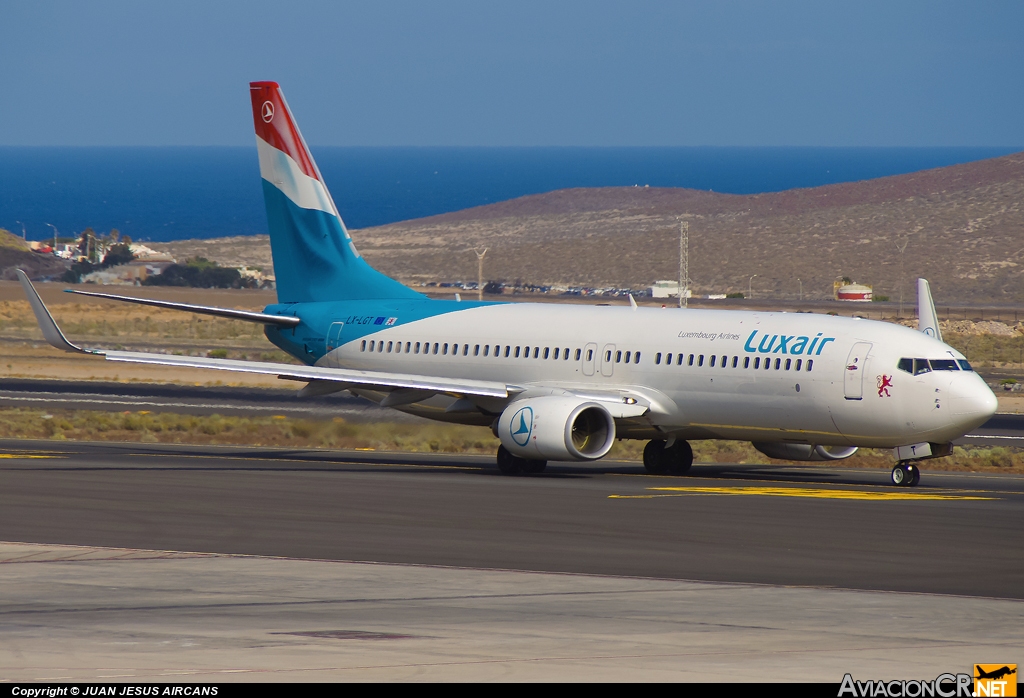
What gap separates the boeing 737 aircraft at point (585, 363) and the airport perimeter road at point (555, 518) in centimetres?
118

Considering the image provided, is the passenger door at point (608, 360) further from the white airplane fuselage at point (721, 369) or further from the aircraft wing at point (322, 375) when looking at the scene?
the aircraft wing at point (322, 375)

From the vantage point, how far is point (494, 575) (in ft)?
72.3

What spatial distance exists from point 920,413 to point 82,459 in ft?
66.9

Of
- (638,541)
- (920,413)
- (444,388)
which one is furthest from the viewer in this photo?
(444,388)

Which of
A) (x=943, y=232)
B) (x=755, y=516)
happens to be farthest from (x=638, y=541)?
(x=943, y=232)

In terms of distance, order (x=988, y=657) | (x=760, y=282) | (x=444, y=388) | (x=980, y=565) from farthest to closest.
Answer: (x=760, y=282) < (x=444, y=388) < (x=980, y=565) < (x=988, y=657)

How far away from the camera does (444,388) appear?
37125 millimetres

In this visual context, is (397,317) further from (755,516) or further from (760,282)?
(760,282)

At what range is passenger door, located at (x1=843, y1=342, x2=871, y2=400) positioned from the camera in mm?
33531

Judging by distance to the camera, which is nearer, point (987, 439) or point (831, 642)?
point (831, 642)

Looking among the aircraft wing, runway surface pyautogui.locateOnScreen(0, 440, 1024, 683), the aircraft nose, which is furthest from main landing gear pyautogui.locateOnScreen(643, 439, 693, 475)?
the aircraft nose

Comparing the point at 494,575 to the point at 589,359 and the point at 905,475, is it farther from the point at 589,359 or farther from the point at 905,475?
the point at 589,359

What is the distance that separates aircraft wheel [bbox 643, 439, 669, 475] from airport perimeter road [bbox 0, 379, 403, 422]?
1281 centimetres

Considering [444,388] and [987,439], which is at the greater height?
[444,388]
